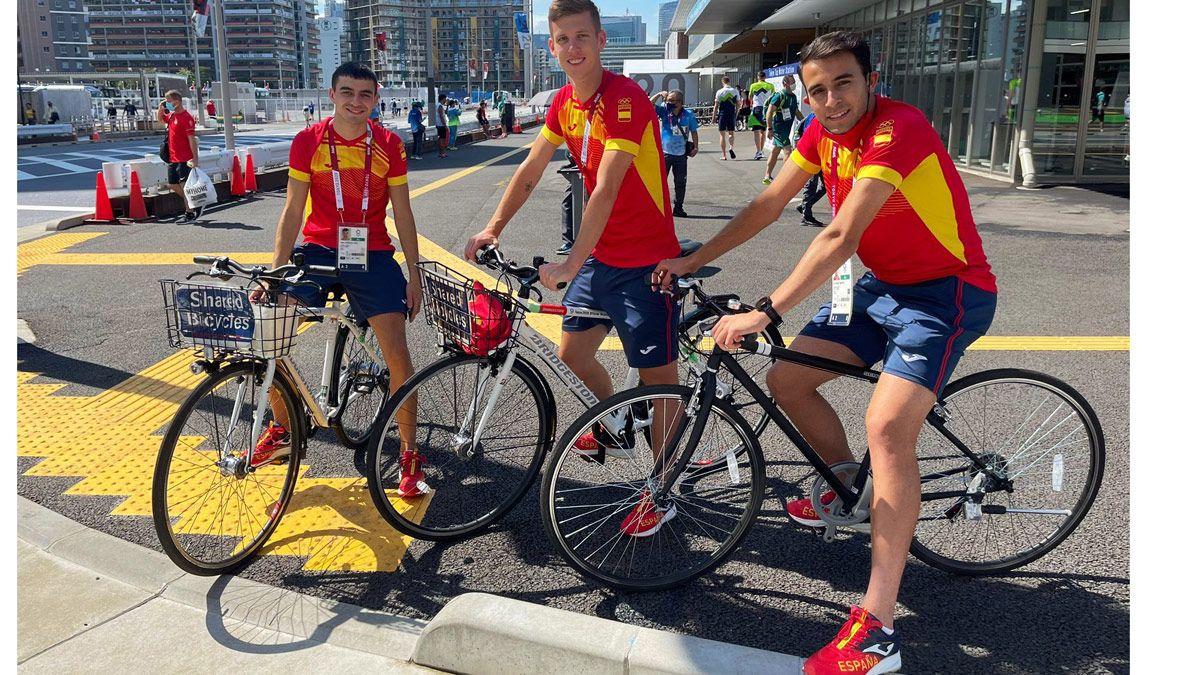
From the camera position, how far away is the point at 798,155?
10.1 ft

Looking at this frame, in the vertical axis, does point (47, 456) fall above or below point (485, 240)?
below

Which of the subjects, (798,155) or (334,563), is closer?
(798,155)

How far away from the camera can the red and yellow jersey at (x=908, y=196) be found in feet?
8.51

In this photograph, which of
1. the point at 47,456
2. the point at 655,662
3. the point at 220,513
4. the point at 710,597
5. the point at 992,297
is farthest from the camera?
the point at 47,456

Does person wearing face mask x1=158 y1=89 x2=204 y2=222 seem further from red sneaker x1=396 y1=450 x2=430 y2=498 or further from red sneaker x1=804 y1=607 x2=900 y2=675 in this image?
red sneaker x1=804 y1=607 x2=900 y2=675

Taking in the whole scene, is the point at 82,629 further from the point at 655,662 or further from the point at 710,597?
the point at 710,597

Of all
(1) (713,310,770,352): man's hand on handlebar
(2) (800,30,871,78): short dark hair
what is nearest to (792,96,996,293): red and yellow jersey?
(2) (800,30,871,78): short dark hair

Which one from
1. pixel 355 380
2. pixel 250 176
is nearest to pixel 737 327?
pixel 355 380

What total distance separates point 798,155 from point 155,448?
3635 mm

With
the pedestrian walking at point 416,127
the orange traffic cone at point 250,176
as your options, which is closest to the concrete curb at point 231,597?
the orange traffic cone at point 250,176

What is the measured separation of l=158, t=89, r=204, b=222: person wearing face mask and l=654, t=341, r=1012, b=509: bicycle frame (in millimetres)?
11512

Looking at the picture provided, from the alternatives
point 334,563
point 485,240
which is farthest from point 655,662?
point 485,240

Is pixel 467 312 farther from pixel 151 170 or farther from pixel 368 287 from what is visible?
pixel 151 170

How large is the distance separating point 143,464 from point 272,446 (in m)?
1.21
